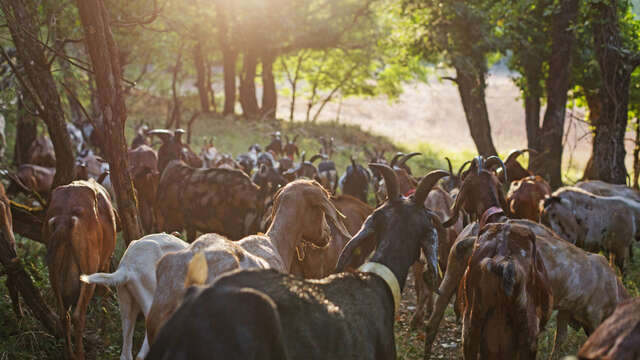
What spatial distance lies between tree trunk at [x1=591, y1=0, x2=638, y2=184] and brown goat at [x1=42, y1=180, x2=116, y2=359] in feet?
32.8

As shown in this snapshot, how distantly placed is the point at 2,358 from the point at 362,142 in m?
29.9

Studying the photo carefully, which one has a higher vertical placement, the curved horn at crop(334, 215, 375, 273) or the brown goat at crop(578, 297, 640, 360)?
the curved horn at crop(334, 215, 375, 273)

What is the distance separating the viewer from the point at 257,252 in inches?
207

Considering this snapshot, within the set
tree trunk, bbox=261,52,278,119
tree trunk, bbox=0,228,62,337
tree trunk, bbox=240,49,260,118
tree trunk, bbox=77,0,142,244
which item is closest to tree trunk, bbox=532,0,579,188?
tree trunk, bbox=77,0,142,244

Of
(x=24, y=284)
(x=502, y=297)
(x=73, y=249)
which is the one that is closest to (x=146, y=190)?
(x=24, y=284)

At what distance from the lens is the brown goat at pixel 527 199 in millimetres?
9680

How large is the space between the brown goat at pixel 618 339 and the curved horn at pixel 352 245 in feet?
5.90

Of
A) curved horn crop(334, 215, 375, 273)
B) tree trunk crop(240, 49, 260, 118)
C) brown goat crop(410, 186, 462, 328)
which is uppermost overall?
tree trunk crop(240, 49, 260, 118)

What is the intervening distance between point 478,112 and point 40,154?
552 inches

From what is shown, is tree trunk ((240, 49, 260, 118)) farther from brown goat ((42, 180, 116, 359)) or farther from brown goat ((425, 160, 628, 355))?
brown goat ((425, 160, 628, 355))

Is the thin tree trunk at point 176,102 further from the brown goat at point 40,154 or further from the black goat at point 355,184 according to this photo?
the black goat at point 355,184

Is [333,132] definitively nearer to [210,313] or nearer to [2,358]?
[2,358]

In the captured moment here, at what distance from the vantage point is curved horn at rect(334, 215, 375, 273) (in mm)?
4570

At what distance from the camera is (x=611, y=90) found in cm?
1183
